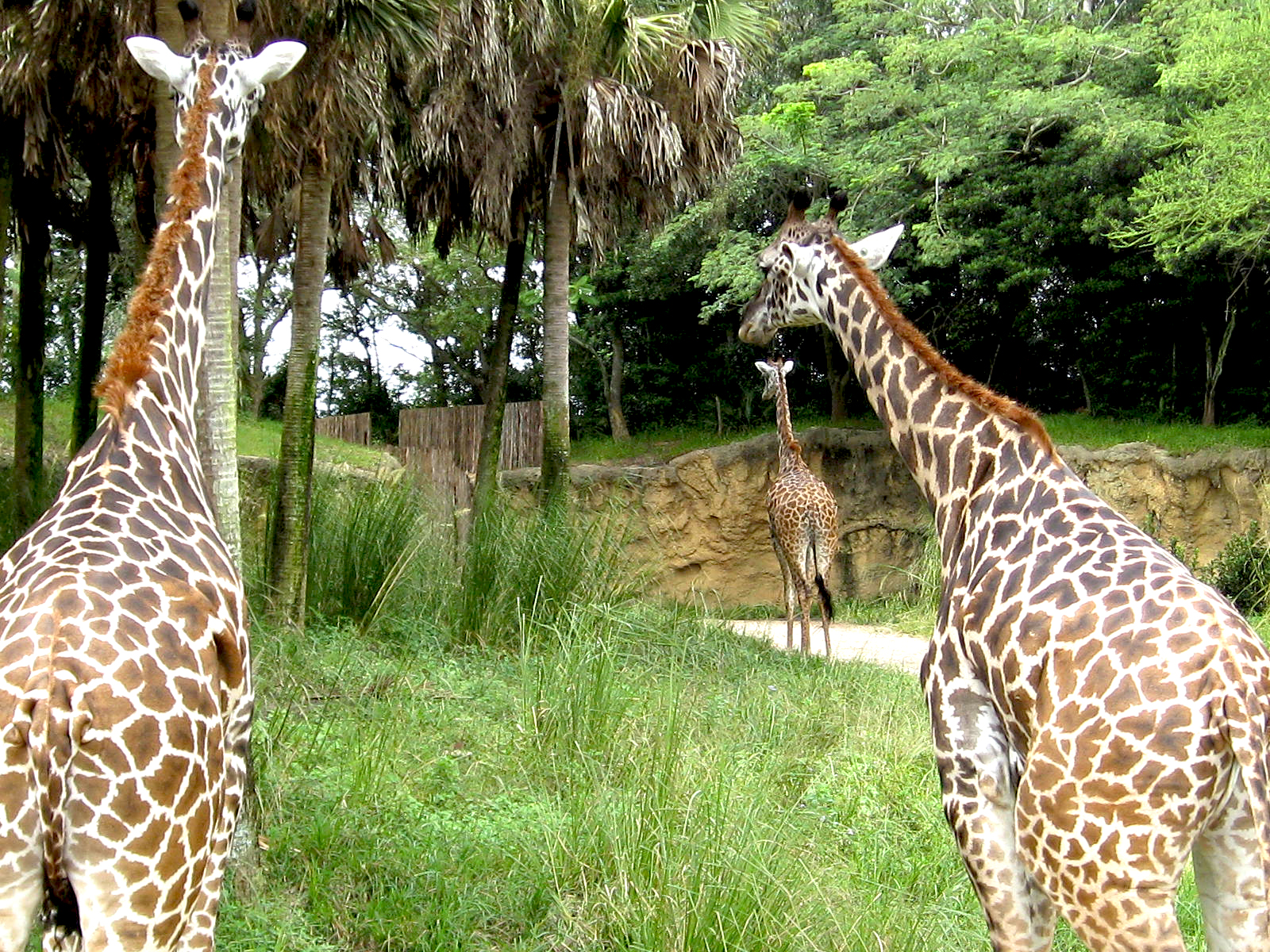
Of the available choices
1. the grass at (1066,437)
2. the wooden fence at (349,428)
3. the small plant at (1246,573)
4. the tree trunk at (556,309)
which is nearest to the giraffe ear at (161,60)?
the tree trunk at (556,309)

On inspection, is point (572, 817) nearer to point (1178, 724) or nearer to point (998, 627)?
point (998, 627)

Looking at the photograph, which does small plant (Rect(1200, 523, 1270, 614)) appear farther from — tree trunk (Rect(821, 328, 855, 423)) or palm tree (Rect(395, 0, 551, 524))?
palm tree (Rect(395, 0, 551, 524))

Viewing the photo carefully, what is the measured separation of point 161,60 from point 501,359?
890cm

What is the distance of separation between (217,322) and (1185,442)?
15268 millimetres

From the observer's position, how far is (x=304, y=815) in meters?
5.25

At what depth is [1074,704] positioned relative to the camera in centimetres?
330

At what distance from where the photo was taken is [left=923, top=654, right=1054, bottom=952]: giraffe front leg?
3596 millimetres

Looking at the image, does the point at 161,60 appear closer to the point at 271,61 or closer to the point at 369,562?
the point at 271,61

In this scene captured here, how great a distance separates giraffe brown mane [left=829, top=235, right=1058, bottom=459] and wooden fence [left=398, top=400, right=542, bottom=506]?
436 inches

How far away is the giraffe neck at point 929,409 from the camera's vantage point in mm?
4105

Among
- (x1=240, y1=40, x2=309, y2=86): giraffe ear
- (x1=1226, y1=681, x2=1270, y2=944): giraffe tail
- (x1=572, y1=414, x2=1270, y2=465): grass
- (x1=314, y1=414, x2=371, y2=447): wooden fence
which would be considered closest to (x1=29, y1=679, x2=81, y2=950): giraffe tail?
(x1=240, y1=40, x2=309, y2=86): giraffe ear

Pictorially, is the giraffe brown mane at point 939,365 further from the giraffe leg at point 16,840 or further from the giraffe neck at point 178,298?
the giraffe leg at point 16,840

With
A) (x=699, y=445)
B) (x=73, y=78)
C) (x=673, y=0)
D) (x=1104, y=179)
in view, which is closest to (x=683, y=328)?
(x=699, y=445)

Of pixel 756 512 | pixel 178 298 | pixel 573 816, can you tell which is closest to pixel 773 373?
pixel 756 512
